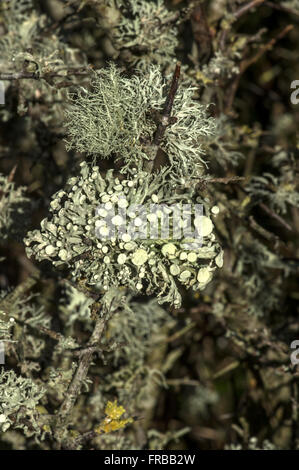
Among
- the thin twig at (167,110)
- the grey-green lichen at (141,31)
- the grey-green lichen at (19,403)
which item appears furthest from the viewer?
the grey-green lichen at (141,31)

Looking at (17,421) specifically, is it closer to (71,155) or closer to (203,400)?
(71,155)

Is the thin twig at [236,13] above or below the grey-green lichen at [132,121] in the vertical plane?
above

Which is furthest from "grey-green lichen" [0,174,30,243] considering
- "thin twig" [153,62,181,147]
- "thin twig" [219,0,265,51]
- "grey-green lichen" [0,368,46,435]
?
"thin twig" [219,0,265,51]

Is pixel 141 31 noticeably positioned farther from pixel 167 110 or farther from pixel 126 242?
pixel 126 242

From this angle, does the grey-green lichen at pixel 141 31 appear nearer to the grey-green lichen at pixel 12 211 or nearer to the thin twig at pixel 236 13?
the thin twig at pixel 236 13

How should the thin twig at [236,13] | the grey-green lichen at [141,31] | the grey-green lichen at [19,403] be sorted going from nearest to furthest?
1. the grey-green lichen at [19,403]
2. the grey-green lichen at [141,31]
3. the thin twig at [236,13]

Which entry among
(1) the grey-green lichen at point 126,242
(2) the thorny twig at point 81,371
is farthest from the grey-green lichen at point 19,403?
(1) the grey-green lichen at point 126,242
